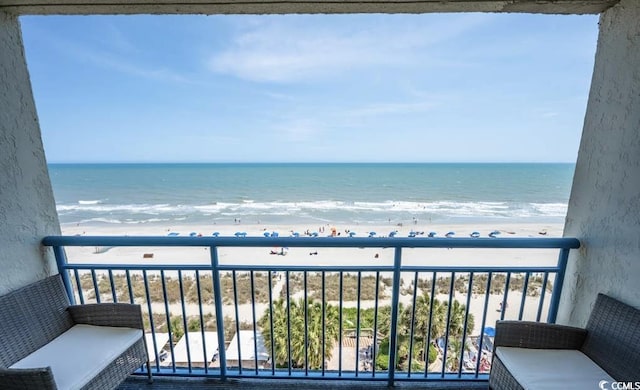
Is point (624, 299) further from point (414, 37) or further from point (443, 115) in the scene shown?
point (443, 115)

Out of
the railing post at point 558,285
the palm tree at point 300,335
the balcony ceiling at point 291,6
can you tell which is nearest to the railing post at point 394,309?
the railing post at point 558,285

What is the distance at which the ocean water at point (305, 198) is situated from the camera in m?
15.8

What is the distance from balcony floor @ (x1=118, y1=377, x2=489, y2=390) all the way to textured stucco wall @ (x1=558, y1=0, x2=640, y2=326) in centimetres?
89

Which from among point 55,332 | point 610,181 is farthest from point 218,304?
point 610,181

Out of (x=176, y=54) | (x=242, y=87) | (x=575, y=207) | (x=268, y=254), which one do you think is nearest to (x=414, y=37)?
(x=575, y=207)

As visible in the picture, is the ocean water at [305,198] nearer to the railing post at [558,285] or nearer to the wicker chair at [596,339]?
the railing post at [558,285]

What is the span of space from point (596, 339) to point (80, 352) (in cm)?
263

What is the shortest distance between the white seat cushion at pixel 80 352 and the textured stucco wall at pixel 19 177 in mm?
419

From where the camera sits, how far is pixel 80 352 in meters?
1.42

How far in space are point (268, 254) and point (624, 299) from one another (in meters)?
8.83

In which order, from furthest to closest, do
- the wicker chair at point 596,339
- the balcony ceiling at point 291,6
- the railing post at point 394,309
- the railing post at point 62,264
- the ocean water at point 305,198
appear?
the ocean water at point 305,198 → the railing post at point 62,264 → the railing post at point 394,309 → the balcony ceiling at point 291,6 → the wicker chair at point 596,339

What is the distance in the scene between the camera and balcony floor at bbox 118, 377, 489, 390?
175 cm

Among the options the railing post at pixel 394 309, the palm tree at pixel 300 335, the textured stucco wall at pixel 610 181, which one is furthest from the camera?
the palm tree at pixel 300 335

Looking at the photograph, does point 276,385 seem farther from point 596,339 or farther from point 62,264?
point 596,339
